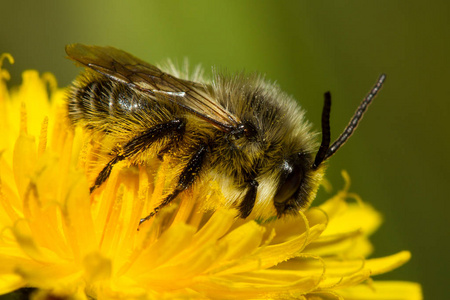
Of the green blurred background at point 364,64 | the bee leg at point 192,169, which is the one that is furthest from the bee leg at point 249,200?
the green blurred background at point 364,64

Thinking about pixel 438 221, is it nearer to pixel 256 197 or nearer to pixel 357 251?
pixel 357 251

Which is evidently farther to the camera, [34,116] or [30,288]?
[34,116]

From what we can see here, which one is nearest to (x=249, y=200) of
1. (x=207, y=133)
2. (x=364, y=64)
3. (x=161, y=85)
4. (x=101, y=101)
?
(x=207, y=133)

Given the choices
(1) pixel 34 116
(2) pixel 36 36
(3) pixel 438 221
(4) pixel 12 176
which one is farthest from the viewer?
(2) pixel 36 36

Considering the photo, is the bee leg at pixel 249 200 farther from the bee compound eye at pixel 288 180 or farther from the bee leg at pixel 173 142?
the bee leg at pixel 173 142

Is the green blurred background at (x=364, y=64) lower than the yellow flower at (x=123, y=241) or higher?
higher

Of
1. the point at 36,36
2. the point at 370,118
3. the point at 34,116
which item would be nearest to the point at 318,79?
the point at 370,118
